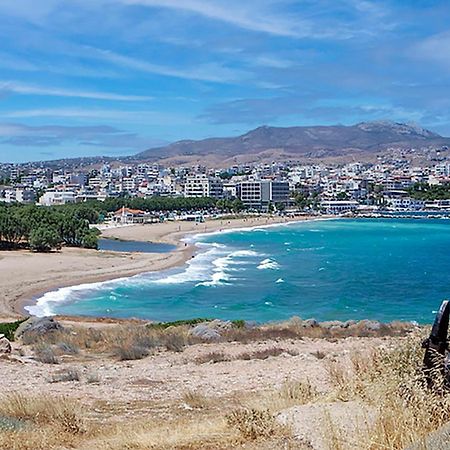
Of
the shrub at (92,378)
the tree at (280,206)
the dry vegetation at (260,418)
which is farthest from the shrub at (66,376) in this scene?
the tree at (280,206)

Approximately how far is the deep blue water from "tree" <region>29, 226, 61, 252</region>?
8489mm

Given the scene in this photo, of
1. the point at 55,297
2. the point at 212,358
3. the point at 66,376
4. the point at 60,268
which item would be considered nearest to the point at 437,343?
the point at 66,376

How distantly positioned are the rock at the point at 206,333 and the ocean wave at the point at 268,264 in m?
35.1

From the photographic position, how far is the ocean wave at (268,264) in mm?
55481

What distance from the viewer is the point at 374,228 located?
379 feet

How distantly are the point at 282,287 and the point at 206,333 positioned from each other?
25700mm

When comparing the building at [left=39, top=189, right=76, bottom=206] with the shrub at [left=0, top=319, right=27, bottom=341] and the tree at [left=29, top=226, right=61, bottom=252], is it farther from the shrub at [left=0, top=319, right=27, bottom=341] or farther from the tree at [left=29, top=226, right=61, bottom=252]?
the shrub at [left=0, top=319, right=27, bottom=341]

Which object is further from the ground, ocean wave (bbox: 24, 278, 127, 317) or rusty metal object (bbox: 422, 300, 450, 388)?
rusty metal object (bbox: 422, 300, 450, 388)

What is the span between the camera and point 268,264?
190 ft

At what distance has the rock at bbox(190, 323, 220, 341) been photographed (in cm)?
1842

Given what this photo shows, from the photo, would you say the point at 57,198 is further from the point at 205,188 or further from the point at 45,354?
the point at 45,354

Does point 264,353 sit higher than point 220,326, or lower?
higher

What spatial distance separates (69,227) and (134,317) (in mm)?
38047

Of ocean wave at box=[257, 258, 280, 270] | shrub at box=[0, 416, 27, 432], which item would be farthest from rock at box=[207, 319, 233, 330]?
ocean wave at box=[257, 258, 280, 270]
